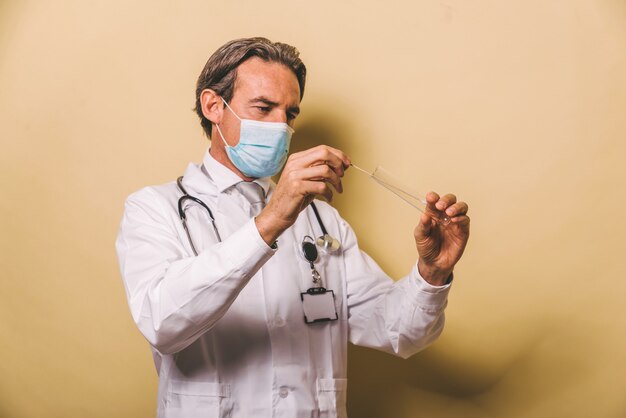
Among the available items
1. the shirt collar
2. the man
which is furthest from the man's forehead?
the shirt collar

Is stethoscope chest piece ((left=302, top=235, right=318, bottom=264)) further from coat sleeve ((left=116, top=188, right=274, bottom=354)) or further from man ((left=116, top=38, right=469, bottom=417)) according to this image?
coat sleeve ((left=116, top=188, right=274, bottom=354))

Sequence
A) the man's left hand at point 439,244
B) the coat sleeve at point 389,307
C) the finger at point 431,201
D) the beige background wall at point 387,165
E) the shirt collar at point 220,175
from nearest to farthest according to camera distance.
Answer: the finger at point 431,201 < the man's left hand at point 439,244 < the coat sleeve at point 389,307 < the shirt collar at point 220,175 < the beige background wall at point 387,165

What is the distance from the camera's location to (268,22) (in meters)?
2.25

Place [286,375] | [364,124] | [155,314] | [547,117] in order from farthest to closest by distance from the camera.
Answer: [364,124] < [547,117] < [286,375] < [155,314]

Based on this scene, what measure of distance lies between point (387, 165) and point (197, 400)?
1.03 metres

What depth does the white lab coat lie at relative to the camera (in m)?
1.38

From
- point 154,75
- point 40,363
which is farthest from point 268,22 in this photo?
point 40,363

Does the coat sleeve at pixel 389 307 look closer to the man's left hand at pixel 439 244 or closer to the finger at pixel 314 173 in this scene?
the man's left hand at pixel 439 244

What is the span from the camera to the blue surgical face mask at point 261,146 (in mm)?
1769

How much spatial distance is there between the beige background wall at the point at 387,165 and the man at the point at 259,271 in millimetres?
305

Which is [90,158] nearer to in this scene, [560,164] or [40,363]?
[40,363]

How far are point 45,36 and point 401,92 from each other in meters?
1.29

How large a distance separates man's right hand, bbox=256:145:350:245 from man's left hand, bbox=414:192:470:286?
0.33 m

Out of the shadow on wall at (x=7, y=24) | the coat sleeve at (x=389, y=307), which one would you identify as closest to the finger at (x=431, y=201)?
the coat sleeve at (x=389, y=307)
